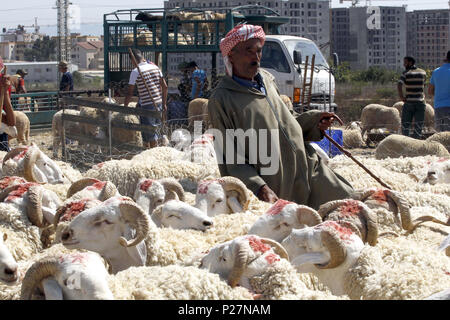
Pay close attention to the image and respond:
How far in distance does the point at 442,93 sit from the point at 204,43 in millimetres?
4845

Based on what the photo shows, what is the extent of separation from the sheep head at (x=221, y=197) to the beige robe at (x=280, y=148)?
3.4 inches

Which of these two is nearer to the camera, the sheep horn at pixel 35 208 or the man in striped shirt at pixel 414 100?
the sheep horn at pixel 35 208

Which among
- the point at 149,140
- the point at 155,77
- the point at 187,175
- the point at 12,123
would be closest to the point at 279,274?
the point at 187,175

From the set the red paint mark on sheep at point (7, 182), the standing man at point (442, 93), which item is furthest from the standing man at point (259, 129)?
the standing man at point (442, 93)

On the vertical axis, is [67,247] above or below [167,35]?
below

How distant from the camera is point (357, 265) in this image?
4039 mm

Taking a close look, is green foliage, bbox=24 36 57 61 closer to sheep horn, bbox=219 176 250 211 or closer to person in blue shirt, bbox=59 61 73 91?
person in blue shirt, bbox=59 61 73 91

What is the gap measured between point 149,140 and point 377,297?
6.45m

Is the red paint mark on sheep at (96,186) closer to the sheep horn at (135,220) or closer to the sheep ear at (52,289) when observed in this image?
the sheep horn at (135,220)

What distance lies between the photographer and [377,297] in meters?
3.82

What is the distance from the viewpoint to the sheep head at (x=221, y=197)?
5.29 m

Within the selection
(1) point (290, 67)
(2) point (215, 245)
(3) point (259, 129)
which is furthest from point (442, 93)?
(2) point (215, 245)

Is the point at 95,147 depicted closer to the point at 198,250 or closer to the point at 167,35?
the point at 167,35
